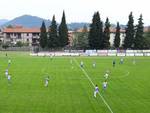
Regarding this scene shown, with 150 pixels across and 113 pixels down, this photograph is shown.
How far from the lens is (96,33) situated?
11462 cm

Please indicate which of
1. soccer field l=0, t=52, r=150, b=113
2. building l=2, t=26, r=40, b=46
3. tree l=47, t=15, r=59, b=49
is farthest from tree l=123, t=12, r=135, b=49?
building l=2, t=26, r=40, b=46

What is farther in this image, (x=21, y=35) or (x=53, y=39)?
(x=21, y=35)

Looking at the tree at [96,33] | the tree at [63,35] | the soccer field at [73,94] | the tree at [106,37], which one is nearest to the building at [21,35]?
the tree at [63,35]

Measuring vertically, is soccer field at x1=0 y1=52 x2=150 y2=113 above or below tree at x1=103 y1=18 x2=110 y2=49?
below

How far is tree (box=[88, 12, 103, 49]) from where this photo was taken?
115 m

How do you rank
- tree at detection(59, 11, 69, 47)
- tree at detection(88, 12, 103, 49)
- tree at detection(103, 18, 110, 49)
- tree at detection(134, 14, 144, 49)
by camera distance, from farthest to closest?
1. tree at detection(59, 11, 69, 47)
2. tree at detection(103, 18, 110, 49)
3. tree at detection(88, 12, 103, 49)
4. tree at detection(134, 14, 144, 49)

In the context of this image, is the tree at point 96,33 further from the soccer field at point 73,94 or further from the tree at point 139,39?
the soccer field at point 73,94

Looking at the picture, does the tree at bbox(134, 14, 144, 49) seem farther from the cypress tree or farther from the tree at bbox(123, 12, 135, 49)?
the cypress tree

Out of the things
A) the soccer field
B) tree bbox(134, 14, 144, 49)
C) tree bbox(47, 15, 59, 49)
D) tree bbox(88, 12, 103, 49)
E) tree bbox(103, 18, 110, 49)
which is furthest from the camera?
tree bbox(47, 15, 59, 49)

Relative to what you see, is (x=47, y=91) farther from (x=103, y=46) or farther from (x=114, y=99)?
(x=103, y=46)

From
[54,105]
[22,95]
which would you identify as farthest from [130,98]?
[22,95]

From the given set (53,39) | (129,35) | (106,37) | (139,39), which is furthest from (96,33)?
(53,39)

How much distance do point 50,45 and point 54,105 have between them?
8691 centimetres

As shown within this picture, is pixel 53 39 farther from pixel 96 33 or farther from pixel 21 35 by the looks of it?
pixel 21 35
